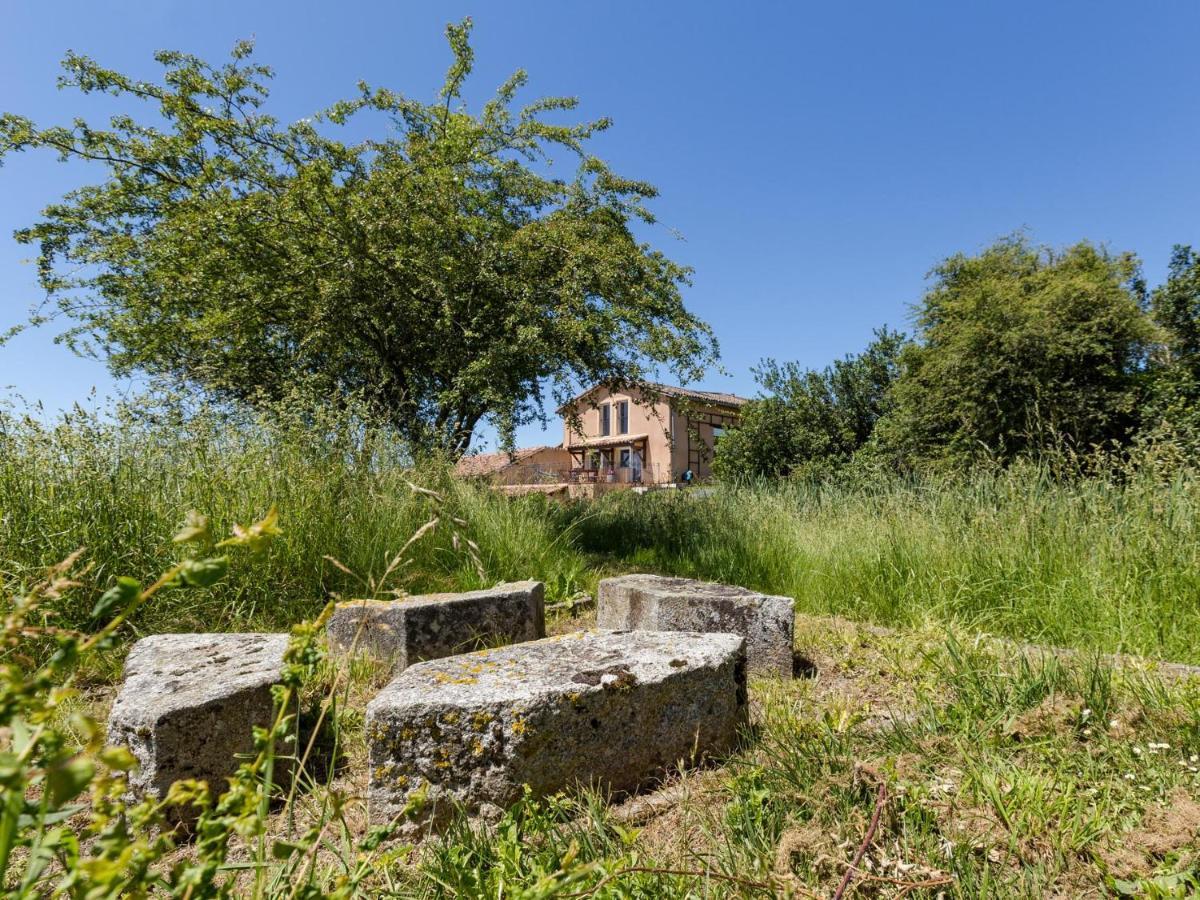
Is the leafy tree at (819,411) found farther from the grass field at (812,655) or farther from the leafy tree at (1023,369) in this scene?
the grass field at (812,655)

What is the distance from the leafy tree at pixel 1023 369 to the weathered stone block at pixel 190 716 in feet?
45.6

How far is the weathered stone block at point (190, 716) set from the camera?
5.82 ft

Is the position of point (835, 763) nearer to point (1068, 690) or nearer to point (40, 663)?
point (1068, 690)

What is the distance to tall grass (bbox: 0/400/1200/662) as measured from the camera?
3121 millimetres

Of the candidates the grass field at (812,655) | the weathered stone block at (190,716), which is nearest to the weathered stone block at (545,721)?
the grass field at (812,655)

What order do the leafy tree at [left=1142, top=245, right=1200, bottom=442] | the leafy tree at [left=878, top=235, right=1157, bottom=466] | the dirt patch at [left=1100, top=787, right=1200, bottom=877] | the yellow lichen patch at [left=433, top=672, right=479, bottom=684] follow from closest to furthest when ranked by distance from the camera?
the dirt patch at [left=1100, top=787, right=1200, bottom=877], the yellow lichen patch at [left=433, top=672, right=479, bottom=684], the leafy tree at [left=1142, top=245, right=1200, bottom=442], the leafy tree at [left=878, top=235, right=1157, bottom=466]

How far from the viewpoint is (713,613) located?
3.15 metres

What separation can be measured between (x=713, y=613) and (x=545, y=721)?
1.58m

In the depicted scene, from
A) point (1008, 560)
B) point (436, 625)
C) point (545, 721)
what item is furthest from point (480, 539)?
point (1008, 560)

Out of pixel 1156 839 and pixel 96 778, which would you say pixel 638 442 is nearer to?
pixel 1156 839

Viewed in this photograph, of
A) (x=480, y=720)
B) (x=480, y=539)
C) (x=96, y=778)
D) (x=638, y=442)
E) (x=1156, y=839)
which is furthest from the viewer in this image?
(x=638, y=442)

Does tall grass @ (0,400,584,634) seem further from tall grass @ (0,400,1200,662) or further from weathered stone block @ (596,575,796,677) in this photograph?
weathered stone block @ (596,575,796,677)

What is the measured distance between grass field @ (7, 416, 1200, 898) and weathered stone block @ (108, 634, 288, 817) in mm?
267

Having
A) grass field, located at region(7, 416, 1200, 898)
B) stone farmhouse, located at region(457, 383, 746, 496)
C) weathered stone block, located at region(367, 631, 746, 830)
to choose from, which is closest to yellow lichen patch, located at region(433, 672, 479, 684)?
weathered stone block, located at region(367, 631, 746, 830)
